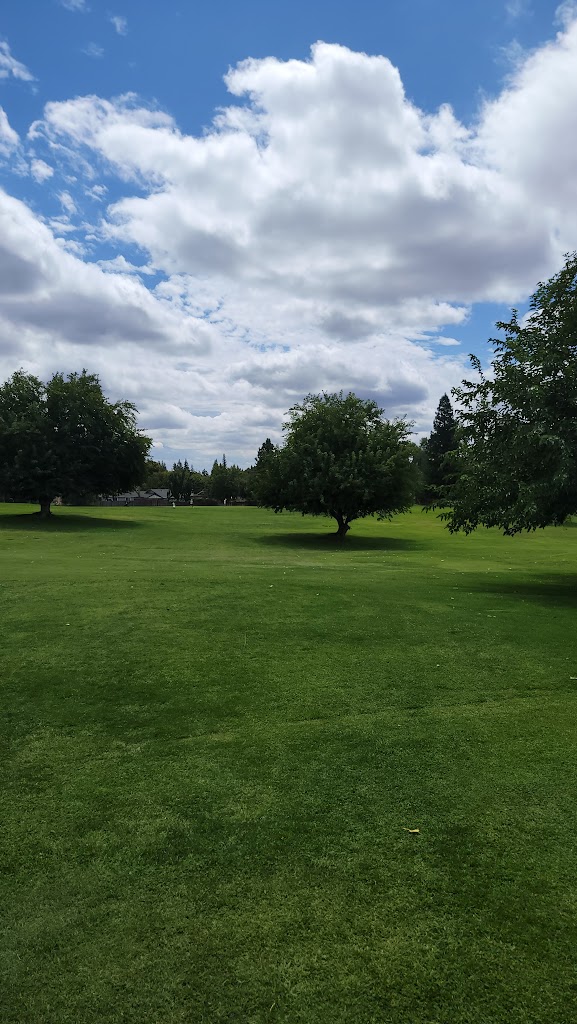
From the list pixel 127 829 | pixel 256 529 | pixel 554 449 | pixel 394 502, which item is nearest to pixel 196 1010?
pixel 127 829

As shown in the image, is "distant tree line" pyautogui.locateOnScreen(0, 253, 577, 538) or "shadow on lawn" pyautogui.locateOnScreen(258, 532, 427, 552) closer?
"distant tree line" pyautogui.locateOnScreen(0, 253, 577, 538)

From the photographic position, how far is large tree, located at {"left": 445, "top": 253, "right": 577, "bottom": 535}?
47.9 feet

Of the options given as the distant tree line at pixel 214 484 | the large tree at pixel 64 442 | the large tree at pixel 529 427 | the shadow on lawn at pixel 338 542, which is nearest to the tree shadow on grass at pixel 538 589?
the large tree at pixel 529 427

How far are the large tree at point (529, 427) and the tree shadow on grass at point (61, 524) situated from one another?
28.3 m

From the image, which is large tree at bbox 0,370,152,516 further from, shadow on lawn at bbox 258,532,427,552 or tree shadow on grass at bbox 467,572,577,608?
tree shadow on grass at bbox 467,572,577,608

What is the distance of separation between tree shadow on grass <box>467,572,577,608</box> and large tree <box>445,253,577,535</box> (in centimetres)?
172

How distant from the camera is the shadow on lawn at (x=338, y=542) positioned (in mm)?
35500

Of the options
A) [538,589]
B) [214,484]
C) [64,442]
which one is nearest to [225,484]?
[214,484]

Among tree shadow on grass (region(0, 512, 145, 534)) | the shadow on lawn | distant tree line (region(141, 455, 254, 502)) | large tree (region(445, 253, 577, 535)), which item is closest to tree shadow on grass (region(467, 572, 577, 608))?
large tree (region(445, 253, 577, 535))

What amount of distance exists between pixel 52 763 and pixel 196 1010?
125 inches

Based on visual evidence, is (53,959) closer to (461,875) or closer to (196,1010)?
(196,1010)

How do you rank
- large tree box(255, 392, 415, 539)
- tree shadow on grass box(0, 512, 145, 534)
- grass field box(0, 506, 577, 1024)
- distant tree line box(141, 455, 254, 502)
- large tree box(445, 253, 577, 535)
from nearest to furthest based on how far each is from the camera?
grass field box(0, 506, 577, 1024) → large tree box(445, 253, 577, 535) → large tree box(255, 392, 415, 539) → tree shadow on grass box(0, 512, 145, 534) → distant tree line box(141, 455, 254, 502)

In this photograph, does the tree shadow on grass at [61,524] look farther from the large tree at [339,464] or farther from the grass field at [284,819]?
the grass field at [284,819]

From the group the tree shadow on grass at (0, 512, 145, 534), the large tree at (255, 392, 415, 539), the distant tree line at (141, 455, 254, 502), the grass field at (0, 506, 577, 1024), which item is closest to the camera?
the grass field at (0, 506, 577, 1024)
